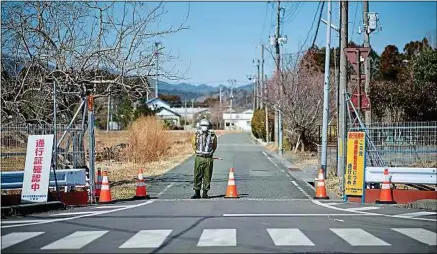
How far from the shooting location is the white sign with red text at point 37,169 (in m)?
12.7

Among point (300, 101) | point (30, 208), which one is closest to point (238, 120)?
point (300, 101)

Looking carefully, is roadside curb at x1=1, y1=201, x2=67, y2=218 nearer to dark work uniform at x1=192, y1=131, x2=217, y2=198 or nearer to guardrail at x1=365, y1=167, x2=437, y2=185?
dark work uniform at x1=192, y1=131, x2=217, y2=198

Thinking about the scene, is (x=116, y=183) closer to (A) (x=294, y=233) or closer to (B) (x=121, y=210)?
(B) (x=121, y=210)

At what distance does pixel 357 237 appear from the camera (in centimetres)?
880

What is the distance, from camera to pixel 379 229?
9.63 meters

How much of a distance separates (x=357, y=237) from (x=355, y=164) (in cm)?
582

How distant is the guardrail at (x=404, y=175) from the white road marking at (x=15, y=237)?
8242 mm

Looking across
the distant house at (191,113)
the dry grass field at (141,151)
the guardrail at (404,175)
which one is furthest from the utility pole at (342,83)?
the distant house at (191,113)

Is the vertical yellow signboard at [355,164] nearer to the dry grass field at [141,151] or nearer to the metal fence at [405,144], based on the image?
the metal fence at [405,144]

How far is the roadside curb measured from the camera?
11539 millimetres

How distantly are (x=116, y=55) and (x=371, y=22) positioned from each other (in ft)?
39.0

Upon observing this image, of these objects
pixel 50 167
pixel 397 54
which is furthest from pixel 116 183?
pixel 397 54

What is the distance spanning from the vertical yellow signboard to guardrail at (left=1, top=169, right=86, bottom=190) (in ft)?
22.2

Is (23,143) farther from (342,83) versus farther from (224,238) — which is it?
(342,83)
